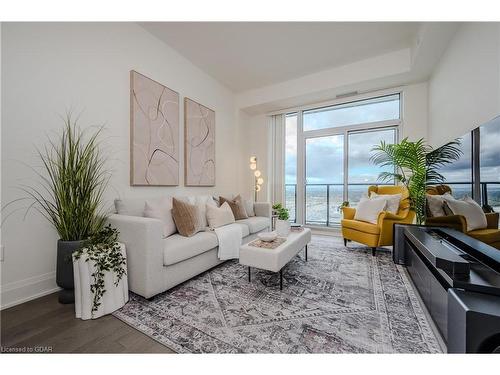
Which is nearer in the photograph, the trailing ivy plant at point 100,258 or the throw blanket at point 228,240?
the trailing ivy plant at point 100,258

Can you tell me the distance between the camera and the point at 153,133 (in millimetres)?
2734

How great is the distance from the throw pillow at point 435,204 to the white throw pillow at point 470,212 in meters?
0.22

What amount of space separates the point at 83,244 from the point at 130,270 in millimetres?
402

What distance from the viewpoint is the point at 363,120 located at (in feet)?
13.0

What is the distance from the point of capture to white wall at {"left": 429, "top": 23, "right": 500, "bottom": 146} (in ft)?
5.50

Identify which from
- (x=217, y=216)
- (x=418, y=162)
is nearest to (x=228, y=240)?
(x=217, y=216)

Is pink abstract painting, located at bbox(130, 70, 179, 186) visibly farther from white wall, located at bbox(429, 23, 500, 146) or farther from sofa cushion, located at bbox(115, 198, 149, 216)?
white wall, located at bbox(429, 23, 500, 146)

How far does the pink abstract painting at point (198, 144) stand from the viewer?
3.26m

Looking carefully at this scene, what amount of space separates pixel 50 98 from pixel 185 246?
178cm

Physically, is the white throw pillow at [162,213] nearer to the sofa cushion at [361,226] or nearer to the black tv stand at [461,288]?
the black tv stand at [461,288]

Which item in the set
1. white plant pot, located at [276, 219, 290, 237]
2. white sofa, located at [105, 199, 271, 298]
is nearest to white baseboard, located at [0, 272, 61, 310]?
white sofa, located at [105, 199, 271, 298]

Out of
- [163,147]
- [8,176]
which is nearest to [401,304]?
[163,147]

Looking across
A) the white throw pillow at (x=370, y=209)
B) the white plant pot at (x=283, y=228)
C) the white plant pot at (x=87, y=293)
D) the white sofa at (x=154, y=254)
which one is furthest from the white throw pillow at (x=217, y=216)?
the white throw pillow at (x=370, y=209)
